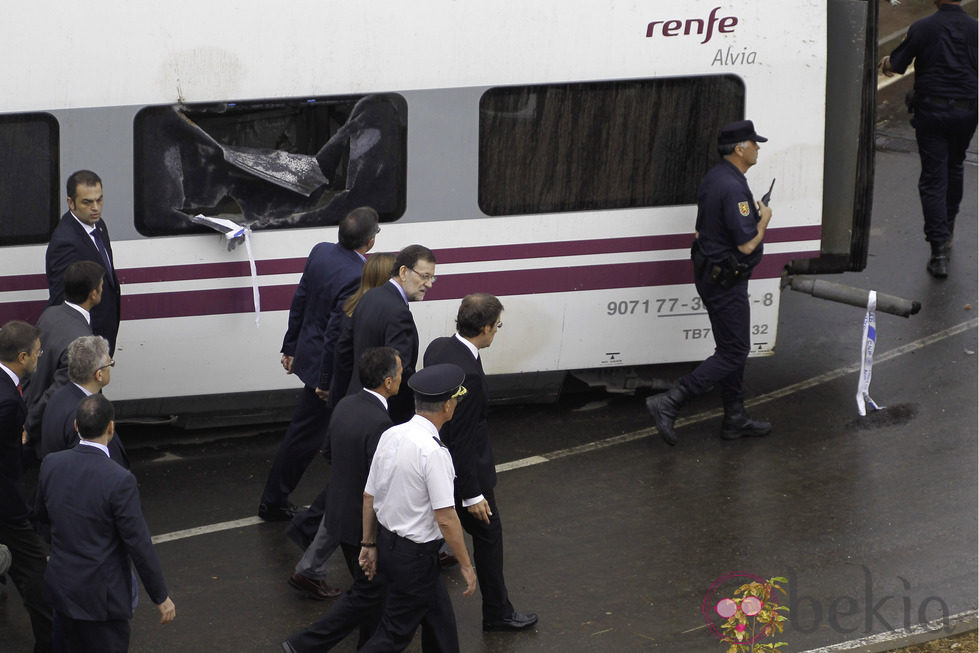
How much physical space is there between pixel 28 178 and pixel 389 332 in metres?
2.88

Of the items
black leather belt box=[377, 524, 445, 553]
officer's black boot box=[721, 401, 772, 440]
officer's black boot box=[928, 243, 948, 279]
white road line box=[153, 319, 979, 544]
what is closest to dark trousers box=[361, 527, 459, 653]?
black leather belt box=[377, 524, 445, 553]

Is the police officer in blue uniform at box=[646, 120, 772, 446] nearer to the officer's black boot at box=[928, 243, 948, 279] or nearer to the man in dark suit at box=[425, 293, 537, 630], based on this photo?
the man in dark suit at box=[425, 293, 537, 630]

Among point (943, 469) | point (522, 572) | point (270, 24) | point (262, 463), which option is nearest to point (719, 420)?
point (943, 469)

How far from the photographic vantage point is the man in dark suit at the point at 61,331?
696 centimetres

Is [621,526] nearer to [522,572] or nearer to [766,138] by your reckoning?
[522,572]

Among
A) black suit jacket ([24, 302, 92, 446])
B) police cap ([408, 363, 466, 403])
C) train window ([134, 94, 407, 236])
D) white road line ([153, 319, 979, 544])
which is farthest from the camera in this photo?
train window ([134, 94, 407, 236])

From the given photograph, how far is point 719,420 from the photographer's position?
32.4 ft

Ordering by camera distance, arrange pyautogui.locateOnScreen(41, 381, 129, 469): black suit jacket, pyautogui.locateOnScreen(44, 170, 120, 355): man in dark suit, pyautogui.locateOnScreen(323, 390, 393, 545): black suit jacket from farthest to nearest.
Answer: pyautogui.locateOnScreen(44, 170, 120, 355): man in dark suit, pyautogui.locateOnScreen(323, 390, 393, 545): black suit jacket, pyautogui.locateOnScreen(41, 381, 129, 469): black suit jacket

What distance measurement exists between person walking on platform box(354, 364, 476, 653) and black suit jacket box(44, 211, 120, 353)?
2622 millimetres

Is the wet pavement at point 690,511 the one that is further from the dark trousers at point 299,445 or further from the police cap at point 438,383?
the police cap at point 438,383

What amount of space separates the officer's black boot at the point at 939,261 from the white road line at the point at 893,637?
4.97 metres

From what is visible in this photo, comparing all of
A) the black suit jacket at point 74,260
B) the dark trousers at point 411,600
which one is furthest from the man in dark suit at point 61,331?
the dark trousers at point 411,600

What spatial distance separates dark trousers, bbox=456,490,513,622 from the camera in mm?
7035

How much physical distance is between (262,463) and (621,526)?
252cm
